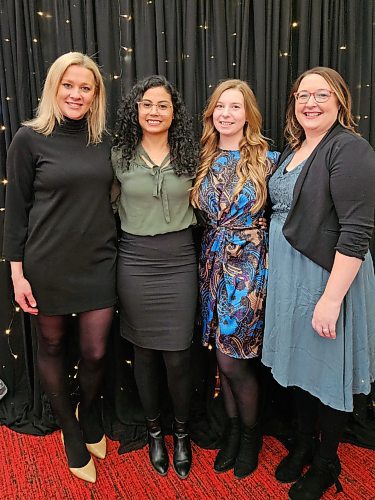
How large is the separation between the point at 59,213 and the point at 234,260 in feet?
2.39

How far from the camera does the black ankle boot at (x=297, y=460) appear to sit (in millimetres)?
1835

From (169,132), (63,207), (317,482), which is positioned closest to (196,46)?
(169,132)

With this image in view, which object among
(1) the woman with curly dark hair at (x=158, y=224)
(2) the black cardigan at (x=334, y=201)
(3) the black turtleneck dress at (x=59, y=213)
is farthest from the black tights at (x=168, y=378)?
(2) the black cardigan at (x=334, y=201)

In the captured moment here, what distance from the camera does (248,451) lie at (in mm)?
1886

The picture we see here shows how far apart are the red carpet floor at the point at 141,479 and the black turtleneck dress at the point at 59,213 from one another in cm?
78

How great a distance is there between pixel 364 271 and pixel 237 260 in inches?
19.3

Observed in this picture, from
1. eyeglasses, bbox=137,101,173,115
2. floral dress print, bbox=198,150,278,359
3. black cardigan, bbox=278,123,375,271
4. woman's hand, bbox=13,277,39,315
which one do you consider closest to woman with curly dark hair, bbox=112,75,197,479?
eyeglasses, bbox=137,101,173,115

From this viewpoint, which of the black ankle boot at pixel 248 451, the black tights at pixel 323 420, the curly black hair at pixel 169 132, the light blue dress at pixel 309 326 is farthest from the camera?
the black ankle boot at pixel 248 451

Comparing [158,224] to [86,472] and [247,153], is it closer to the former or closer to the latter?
[247,153]

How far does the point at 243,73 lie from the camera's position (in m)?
2.00

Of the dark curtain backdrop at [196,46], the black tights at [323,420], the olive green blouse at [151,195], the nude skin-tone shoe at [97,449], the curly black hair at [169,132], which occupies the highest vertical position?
the dark curtain backdrop at [196,46]

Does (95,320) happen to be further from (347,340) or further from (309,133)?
(309,133)

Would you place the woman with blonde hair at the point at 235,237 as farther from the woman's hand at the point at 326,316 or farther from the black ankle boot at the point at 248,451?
the woman's hand at the point at 326,316

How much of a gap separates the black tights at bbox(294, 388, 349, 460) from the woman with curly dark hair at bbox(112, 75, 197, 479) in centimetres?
53
